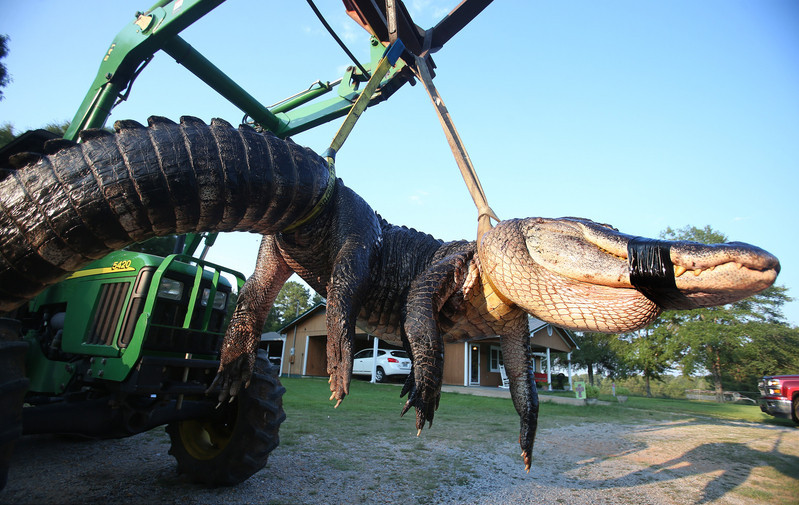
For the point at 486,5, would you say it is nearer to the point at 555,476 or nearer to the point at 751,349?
the point at 555,476

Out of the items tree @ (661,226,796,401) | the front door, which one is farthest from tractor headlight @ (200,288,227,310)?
tree @ (661,226,796,401)

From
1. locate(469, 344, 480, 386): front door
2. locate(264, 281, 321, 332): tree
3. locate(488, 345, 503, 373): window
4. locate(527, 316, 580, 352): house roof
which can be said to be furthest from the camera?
locate(264, 281, 321, 332): tree

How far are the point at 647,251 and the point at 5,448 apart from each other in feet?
8.93

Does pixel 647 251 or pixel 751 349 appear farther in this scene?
pixel 751 349

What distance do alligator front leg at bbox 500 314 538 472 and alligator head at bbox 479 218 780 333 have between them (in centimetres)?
79

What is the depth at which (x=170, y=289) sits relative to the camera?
3559 millimetres

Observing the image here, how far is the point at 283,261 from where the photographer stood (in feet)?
8.58

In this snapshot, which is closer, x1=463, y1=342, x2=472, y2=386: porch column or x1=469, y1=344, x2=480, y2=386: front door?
x1=463, y1=342, x2=472, y2=386: porch column

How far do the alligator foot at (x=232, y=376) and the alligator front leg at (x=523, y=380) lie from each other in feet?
5.82

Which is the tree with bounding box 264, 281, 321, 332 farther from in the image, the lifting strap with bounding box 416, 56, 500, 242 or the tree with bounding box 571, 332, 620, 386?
the lifting strap with bounding box 416, 56, 500, 242

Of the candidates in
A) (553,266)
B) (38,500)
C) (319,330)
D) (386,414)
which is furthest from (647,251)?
(319,330)

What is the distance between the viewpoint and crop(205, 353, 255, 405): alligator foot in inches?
96.8

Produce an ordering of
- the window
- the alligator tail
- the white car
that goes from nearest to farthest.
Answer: the alligator tail
the white car
the window

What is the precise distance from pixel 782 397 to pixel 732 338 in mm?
22966
